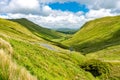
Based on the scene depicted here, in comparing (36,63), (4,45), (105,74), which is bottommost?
(105,74)

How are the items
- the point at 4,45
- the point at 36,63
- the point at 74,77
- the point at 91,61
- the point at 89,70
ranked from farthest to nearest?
the point at 91,61 → the point at 89,70 → the point at 74,77 → the point at 36,63 → the point at 4,45

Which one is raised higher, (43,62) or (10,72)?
(10,72)

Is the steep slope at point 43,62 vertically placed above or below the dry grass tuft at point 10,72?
below

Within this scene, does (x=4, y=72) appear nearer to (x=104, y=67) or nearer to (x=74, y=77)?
(x=74, y=77)

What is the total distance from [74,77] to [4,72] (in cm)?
2708

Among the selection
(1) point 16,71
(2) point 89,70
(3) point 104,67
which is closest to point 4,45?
(1) point 16,71

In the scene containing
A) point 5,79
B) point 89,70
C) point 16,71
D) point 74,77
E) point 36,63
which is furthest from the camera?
point 89,70

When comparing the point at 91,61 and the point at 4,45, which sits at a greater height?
the point at 4,45

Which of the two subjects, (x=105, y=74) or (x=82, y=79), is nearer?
(x=82, y=79)

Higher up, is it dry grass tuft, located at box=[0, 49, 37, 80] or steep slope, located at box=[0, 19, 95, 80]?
dry grass tuft, located at box=[0, 49, 37, 80]

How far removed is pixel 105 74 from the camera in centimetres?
4559

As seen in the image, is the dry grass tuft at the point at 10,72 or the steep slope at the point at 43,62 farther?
the steep slope at the point at 43,62

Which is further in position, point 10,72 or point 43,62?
point 43,62

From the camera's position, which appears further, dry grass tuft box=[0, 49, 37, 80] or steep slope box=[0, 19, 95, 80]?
steep slope box=[0, 19, 95, 80]
